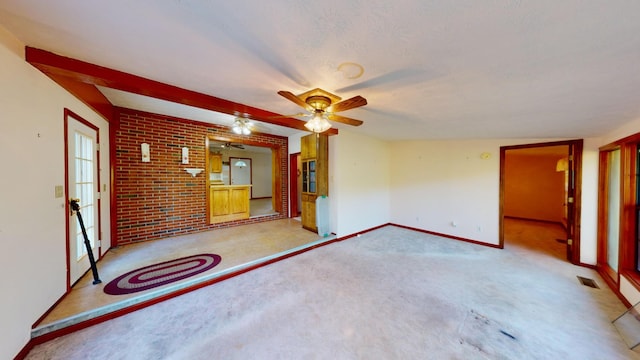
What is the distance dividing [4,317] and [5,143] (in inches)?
48.0

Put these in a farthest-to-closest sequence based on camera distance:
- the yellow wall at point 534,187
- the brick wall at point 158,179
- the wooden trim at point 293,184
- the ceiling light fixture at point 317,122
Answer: the wooden trim at point 293,184 < the yellow wall at point 534,187 < the brick wall at point 158,179 < the ceiling light fixture at point 317,122

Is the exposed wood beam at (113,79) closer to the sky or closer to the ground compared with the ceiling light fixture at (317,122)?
closer to the sky

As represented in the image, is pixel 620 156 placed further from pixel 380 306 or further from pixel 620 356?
pixel 380 306

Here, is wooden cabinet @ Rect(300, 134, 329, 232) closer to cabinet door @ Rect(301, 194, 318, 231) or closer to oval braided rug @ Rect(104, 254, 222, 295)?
cabinet door @ Rect(301, 194, 318, 231)

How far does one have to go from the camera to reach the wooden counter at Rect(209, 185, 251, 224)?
4.93 m

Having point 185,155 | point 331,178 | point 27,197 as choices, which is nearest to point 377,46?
point 27,197

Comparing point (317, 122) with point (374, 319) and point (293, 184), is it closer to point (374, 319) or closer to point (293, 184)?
point (374, 319)

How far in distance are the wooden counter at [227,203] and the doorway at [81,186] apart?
1953 mm

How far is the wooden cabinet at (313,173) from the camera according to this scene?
4387 millimetres

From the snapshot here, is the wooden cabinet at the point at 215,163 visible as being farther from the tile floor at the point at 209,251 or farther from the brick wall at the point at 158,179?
the tile floor at the point at 209,251

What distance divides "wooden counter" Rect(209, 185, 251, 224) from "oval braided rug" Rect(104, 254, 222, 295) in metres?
1.81

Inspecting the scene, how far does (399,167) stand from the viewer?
5203 mm

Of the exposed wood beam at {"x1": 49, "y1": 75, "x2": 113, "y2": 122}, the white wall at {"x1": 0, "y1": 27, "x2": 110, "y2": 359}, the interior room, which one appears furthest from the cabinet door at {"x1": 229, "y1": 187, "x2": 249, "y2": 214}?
the white wall at {"x1": 0, "y1": 27, "x2": 110, "y2": 359}

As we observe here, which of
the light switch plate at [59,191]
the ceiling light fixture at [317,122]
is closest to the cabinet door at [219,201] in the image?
the light switch plate at [59,191]
